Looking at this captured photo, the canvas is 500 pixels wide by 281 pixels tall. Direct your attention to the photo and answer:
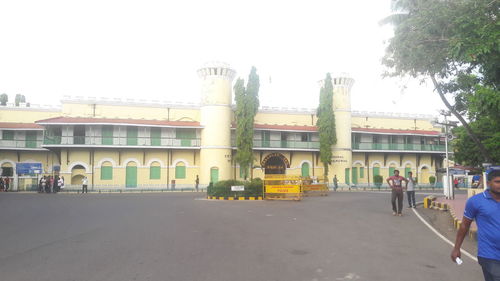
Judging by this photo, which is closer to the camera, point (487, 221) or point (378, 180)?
point (487, 221)

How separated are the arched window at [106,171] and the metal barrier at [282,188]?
57.0ft

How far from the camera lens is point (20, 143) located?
3262 centimetres

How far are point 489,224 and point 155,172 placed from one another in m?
32.6

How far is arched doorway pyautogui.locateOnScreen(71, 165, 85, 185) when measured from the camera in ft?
106

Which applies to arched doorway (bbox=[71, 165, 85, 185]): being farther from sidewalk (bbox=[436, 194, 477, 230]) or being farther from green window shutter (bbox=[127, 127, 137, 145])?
sidewalk (bbox=[436, 194, 477, 230])

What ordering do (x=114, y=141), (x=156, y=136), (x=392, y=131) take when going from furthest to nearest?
Answer: (x=392, y=131) → (x=156, y=136) → (x=114, y=141)

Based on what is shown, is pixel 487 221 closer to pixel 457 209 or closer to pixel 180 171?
pixel 457 209

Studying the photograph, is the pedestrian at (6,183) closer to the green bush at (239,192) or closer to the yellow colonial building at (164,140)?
the yellow colonial building at (164,140)

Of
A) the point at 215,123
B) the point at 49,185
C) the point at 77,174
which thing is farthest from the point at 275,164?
the point at 49,185

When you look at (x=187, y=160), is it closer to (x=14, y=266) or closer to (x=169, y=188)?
(x=169, y=188)

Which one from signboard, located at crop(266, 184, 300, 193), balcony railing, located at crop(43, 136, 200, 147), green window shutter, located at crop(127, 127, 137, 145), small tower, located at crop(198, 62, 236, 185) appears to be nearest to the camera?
signboard, located at crop(266, 184, 300, 193)

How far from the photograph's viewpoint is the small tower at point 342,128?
1495 inches

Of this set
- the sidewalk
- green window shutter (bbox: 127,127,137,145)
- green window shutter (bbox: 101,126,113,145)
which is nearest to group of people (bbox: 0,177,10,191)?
green window shutter (bbox: 101,126,113,145)

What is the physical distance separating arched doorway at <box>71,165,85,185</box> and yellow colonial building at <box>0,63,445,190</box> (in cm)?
8
